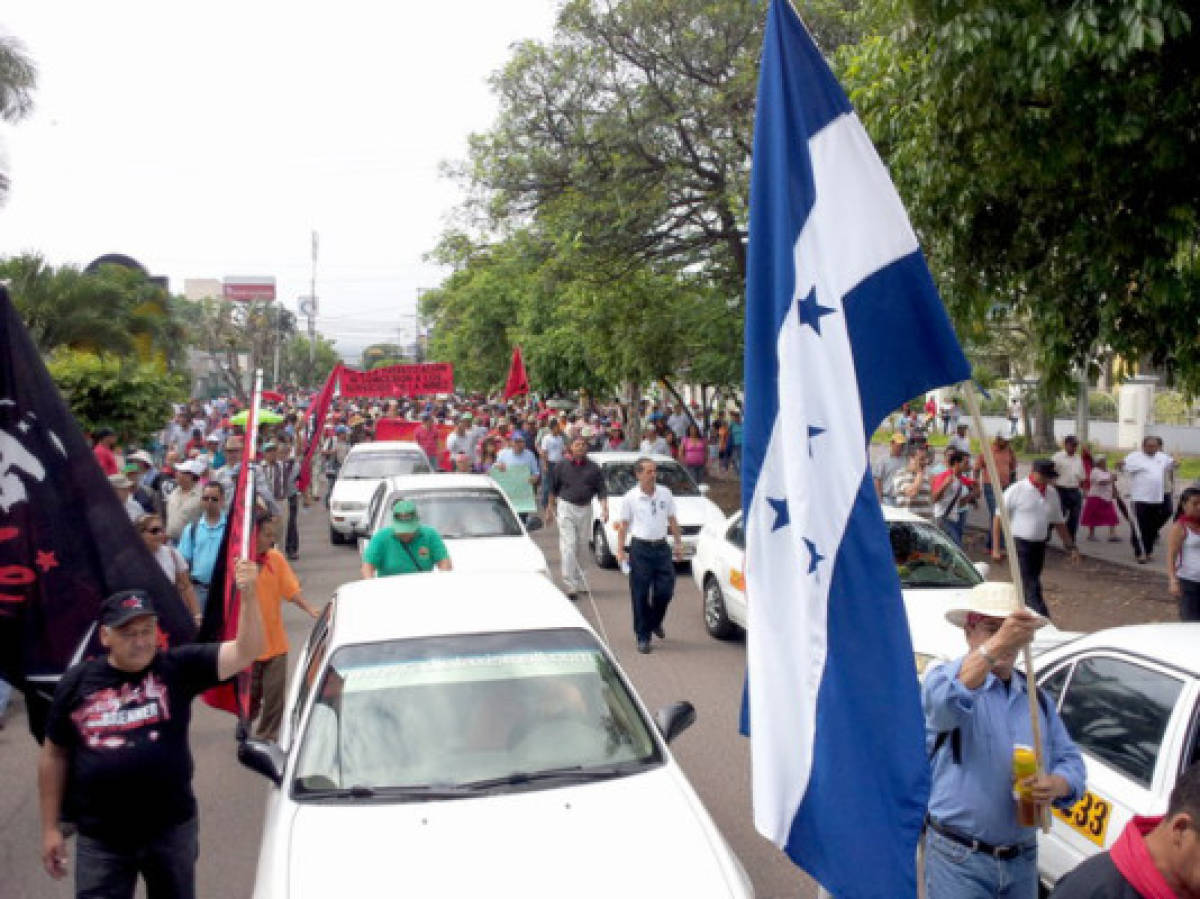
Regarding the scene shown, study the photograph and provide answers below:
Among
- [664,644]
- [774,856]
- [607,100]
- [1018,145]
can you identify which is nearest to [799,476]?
[774,856]

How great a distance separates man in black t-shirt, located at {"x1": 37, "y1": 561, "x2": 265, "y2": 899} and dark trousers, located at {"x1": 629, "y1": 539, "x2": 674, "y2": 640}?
6.26 meters

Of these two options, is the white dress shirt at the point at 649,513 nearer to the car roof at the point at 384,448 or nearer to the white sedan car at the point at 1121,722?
the white sedan car at the point at 1121,722

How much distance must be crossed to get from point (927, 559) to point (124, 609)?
6.54 m

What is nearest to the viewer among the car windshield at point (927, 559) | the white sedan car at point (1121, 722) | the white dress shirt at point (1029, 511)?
the white sedan car at point (1121, 722)

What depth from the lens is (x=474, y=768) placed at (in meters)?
4.33

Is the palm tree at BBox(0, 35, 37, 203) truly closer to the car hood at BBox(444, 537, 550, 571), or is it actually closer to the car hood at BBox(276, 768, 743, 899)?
the car hood at BBox(444, 537, 550, 571)

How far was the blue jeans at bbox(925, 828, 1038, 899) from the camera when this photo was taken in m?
3.68

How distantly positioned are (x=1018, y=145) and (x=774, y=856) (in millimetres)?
5207

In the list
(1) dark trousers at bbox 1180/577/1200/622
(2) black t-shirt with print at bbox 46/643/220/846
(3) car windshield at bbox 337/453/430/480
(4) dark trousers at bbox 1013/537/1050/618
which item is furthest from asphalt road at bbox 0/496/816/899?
(3) car windshield at bbox 337/453/430/480

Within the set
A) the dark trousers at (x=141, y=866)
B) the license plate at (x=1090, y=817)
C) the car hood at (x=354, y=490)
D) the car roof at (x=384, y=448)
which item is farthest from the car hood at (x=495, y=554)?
the car roof at (x=384, y=448)

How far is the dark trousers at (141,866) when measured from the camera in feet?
12.8

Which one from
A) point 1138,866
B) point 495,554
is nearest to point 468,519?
point 495,554

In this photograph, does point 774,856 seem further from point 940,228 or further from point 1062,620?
point 1062,620

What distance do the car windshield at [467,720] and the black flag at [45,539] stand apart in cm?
77
